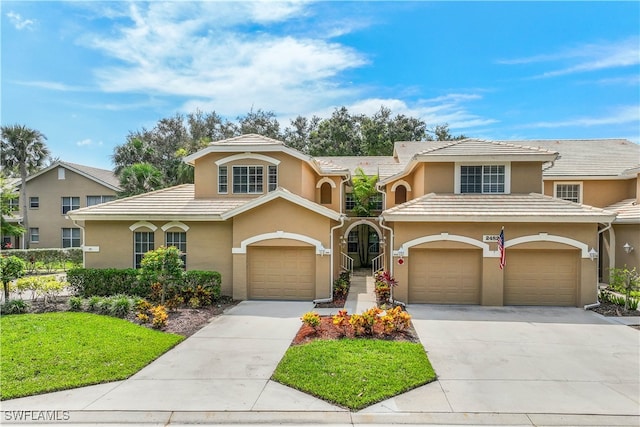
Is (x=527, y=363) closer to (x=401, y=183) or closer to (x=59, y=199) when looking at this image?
(x=401, y=183)

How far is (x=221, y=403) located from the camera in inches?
221

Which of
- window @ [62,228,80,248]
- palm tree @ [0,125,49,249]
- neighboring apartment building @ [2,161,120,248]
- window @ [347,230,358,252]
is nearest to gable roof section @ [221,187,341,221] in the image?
window @ [347,230,358,252]

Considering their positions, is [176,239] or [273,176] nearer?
[176,239]

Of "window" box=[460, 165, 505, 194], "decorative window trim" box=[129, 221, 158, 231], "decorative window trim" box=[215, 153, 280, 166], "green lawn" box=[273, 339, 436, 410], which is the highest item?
"decorative window trim" box=[215, 153, 280, 166]

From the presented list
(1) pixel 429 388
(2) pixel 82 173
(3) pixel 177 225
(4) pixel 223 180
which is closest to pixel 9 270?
(3) pixel 177 225

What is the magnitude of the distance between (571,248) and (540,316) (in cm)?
289

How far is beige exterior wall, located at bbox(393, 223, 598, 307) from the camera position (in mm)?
11836

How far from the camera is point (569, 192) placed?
18625 mm

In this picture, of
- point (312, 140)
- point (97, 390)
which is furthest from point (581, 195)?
point (312, 140)

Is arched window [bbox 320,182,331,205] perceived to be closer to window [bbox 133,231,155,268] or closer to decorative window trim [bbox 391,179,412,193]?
decorative window trim [bbox 391,179,412,193]

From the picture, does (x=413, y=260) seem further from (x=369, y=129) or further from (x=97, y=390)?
(x=369, y=129)

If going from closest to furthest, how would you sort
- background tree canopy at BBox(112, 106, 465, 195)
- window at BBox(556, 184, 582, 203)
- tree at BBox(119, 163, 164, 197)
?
window at BBox(556, 184, 582, 203) → tree at BBox(119, 163, 164, 197) → background tree canopy at BBox(112, 106, 465, 195)

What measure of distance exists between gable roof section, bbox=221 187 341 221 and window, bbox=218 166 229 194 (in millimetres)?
2845

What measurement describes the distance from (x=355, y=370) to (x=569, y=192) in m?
18.3
